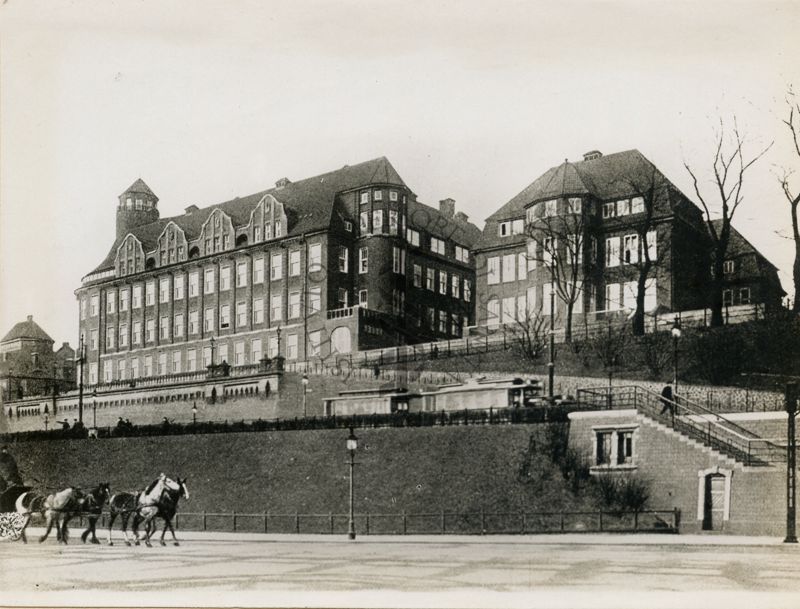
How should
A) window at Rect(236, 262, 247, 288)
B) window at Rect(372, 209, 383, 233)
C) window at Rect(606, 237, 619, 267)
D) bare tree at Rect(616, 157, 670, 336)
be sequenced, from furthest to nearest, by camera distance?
window at Rect(236, 262, 247, 288) < window at Rect(372, 209, 383, 233) < window at Rect(606, 237, 619, 267) < bare tree at Rect(616, 157, 670, 336)

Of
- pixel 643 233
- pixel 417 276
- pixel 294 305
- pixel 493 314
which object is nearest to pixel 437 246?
pixel 417 276

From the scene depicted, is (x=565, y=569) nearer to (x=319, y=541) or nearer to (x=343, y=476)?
(x=319, y=541)

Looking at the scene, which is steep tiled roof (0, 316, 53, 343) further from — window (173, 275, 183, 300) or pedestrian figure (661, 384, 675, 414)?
pedestrian figure (661, 384, 675, 414)

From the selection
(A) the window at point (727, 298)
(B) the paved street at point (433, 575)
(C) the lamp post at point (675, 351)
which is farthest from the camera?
(C) the lamp post at point (675, 351)

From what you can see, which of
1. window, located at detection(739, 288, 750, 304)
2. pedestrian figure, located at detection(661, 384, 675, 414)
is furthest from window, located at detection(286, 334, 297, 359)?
window, located at detection(739, 288, 750, 304)

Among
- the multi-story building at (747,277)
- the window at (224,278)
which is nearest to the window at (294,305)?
the window at (224,278)

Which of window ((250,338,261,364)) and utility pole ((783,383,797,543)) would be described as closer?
utility pole ((783,383,797,543))

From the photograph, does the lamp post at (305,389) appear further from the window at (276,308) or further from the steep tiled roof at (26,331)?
the steep tiled roof at (26,331)
